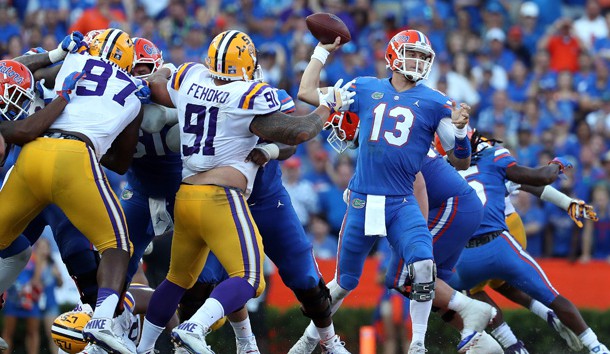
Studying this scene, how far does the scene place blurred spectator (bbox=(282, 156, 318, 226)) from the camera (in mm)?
12961

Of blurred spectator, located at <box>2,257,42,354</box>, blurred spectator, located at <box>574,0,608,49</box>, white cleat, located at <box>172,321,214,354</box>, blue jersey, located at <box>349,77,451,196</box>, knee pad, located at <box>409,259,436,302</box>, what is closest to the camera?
white cleat, located at <box>172,321,214,354</box>

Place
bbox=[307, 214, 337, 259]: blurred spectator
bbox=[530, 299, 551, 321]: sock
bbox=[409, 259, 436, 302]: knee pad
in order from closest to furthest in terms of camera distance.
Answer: bbox=[409, 259, 436, 302]: knee pad < bbox=[530, 299, 551, 321]: sock < bbox=[307, 214, 337, 259]: blurred spectator

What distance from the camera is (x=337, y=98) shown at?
7887 mm

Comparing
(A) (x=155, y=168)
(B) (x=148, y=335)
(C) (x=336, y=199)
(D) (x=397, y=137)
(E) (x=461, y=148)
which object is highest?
(D) (x=397, y=137)

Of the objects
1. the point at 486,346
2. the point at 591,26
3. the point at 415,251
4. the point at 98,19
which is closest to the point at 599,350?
the point at 486,346

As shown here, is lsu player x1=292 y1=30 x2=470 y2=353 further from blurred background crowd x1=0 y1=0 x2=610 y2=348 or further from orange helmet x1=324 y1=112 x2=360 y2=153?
blurred background crowd x1=0 y1=0 x2=610 y2=348

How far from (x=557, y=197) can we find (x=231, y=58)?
11.8ft

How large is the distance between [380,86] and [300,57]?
6.62m

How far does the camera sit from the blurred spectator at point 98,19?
14.8m

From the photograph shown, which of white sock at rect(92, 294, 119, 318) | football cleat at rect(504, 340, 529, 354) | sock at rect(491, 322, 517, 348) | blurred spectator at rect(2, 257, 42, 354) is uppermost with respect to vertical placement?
white sock at rect(92, 294, 119, 318)

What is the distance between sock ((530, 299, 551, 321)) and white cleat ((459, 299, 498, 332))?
1.22m

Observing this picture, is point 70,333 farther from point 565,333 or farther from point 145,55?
point 565,333

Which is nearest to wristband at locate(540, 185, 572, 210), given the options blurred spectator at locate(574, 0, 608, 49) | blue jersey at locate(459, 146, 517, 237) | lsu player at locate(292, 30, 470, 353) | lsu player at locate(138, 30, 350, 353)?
blue jersey at locate(459, 146, 517, 237)

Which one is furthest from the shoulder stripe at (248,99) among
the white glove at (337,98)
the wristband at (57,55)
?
the wristband at (57,55)
